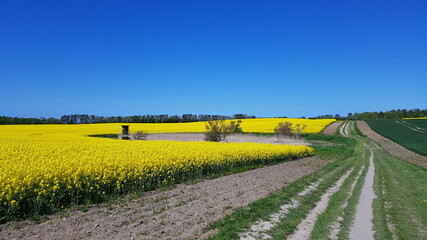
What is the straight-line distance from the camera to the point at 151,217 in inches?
315

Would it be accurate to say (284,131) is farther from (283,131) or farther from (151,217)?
(151,217)

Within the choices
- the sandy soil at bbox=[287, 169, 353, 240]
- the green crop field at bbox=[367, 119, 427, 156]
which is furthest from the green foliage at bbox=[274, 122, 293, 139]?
the sandy soil at bbox=[287, 169, 353, 240]

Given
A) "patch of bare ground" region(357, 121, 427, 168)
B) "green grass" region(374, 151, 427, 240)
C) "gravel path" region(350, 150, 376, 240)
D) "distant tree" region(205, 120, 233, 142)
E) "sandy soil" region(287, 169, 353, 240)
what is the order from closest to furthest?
"sandy soil" region(287, 169, 353, 240), "gravel path" region(350, 150, 376, 240), "green grass" region(374, 151, 427, 240), "patch of bare ground" region(357, 121, 427, 168), "distant tree" region(205, 120, 233, 142)

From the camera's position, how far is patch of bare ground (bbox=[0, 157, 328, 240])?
6707 mm

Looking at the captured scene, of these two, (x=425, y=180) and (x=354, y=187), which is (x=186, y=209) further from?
(x=425, y=180)

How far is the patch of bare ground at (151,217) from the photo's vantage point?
22.0 feet

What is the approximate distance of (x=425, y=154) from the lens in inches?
1268

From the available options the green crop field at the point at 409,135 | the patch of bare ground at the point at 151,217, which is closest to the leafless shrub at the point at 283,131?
the green crop field at the point at 409,135

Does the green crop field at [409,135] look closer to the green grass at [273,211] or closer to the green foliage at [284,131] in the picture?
the green foliage at [284,131]

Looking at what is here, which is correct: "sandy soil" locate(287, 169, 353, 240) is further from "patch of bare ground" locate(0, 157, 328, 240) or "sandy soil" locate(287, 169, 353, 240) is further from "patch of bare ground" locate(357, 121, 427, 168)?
"patch of bare ground" locate(357, 121, 427, 168)

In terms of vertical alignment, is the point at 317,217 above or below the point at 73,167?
below

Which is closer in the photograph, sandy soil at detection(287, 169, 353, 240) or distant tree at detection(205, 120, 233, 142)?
sandy soil at detection(287, 169, 353, 240)

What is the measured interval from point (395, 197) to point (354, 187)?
209 centimetres

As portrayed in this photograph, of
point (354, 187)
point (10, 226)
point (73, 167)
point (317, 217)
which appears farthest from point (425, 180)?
point (10, 226)
